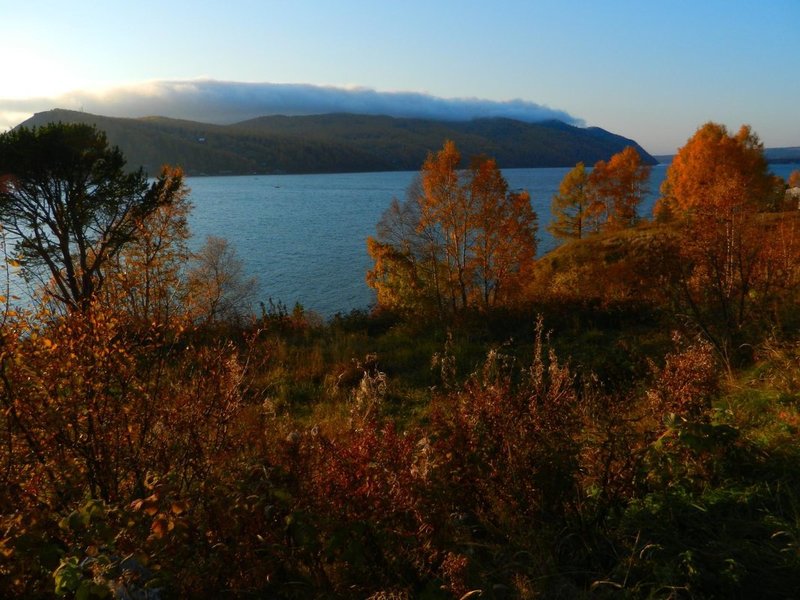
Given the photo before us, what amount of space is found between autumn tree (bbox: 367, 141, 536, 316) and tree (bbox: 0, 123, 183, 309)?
48.1ft

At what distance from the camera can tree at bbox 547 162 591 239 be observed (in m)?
46.7

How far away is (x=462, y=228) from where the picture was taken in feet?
101

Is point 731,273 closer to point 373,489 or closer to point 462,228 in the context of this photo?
point 373,489

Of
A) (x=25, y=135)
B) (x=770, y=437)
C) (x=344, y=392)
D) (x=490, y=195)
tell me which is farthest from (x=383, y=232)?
(x=770, y=437)

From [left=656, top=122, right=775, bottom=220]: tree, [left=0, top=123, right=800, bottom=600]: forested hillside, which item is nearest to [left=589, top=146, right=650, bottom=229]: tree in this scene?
[left=656, top=122, right=775, bottom=220]: tree

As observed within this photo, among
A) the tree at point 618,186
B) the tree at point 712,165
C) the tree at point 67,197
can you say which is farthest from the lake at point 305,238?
the tree at point 618,186

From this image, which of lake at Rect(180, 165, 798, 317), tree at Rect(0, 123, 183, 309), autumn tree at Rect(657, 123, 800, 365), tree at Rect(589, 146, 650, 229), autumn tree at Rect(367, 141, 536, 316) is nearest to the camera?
autumn tree at Rect(657, 123, 800, 365)

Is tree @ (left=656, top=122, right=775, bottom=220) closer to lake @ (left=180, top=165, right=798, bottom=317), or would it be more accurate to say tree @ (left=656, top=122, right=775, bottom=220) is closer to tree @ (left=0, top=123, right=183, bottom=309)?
lake @ (left=180, top=165, right=798, bottom=317)

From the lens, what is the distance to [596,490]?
3793mm

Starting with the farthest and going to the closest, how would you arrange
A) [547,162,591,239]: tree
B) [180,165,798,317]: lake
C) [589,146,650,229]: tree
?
[547,162,591,239]: tree
[589,146,650,229]: tree
[180,165,798,317]: lake

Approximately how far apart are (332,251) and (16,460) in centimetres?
5331

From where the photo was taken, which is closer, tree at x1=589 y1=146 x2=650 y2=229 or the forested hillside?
the forested hillside

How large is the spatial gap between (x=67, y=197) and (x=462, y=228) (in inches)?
755

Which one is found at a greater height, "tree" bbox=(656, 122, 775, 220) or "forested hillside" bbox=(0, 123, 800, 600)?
"tree" bbox=(656, 122, 775, 220)
